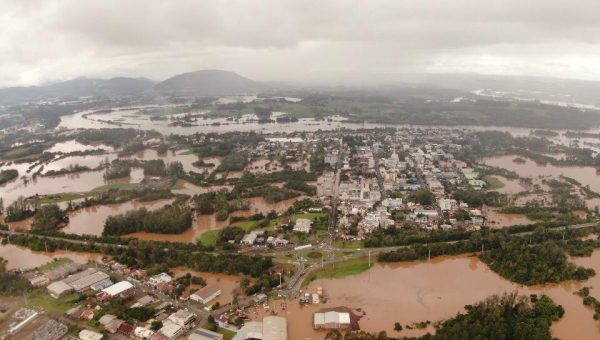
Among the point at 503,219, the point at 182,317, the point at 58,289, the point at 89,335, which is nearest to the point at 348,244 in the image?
the point at 182,317

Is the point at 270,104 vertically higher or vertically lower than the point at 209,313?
higher

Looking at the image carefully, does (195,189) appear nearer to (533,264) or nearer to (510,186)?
(533,264)

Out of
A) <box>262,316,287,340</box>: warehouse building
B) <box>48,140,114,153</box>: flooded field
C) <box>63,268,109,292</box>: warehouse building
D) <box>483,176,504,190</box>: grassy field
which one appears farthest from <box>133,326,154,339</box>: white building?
<box>48,140,114,153</box>: flooded field

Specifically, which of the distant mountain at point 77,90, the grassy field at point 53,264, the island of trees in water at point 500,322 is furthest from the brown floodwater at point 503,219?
the distant mountain at point 77,90

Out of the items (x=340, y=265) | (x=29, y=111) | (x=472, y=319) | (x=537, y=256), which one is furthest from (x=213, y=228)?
(x=29, y=111)

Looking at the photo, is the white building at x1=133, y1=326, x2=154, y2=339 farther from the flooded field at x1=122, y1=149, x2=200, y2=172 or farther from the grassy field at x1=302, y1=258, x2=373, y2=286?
the flooded field at x1=122, y1=149, x2=200, y2=172

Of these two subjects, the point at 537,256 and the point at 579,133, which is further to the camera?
the point at 579,133

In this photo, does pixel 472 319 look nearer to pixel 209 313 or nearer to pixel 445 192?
pixel 209 313

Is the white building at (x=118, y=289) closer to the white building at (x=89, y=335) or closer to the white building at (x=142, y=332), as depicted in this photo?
the white building at (x=89, y=335)
